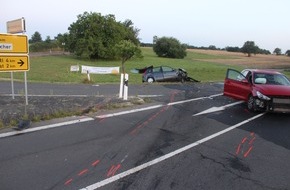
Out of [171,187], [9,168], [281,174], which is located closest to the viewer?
[171,187]

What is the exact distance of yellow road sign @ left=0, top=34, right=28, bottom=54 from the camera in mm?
9594

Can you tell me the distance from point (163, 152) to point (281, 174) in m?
2.09

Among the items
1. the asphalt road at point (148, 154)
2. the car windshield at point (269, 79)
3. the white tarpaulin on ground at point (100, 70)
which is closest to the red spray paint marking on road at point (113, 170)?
the asphalt road at point (148, 154)

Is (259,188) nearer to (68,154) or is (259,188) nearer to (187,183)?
(187,183)

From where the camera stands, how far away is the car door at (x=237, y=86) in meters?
12.4

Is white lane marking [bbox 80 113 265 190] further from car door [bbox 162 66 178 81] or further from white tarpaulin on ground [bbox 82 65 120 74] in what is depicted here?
white tarpaulin on ground [bbox 82 65 120 74]

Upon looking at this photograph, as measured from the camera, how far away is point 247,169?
595 centimetres

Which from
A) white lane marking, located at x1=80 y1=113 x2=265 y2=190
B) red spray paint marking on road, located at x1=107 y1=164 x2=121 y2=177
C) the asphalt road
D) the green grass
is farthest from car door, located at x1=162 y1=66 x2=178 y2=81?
red spray paint marking on road, located at x1=107 y1=164 x2=121 y2=177

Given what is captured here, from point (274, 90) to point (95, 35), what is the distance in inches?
2249

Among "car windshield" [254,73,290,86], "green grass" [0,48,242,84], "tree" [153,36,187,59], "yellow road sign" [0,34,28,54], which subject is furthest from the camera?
"tree" [153,36,187,59]

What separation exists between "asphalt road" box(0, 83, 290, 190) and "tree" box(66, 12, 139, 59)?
55.8m

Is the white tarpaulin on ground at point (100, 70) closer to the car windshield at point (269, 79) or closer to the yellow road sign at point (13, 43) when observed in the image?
the car windshield at point (269, 79)

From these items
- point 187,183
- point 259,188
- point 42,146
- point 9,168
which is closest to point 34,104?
point 42,146

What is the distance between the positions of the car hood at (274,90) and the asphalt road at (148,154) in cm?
128
